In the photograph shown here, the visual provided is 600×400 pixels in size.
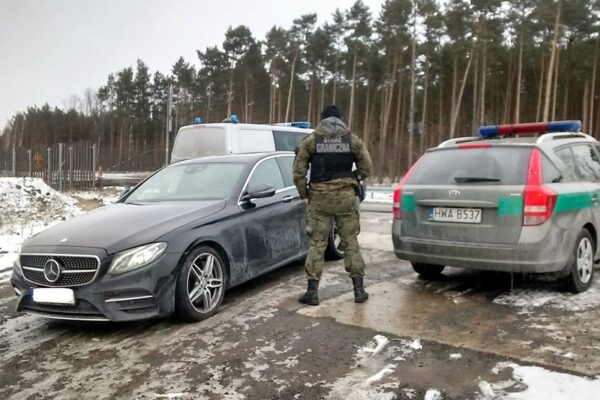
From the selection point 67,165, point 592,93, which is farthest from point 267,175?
point 592,93

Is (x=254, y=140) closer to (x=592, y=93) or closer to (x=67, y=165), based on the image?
(x=67, y=165)

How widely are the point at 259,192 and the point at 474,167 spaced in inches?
84.7

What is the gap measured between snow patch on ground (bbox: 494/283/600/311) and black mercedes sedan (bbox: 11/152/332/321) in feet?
7.76

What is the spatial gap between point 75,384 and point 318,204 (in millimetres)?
2537

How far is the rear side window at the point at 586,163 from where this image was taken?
5297 mm

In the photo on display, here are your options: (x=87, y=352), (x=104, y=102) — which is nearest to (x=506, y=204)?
(x=87, y=352)

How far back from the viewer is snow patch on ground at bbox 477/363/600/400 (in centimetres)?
295

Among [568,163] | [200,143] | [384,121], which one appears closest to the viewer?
[568,163]

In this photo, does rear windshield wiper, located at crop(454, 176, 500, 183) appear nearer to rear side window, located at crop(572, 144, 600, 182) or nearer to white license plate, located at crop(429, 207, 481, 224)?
white license plate, located at crop(429, 207, 481, 224)

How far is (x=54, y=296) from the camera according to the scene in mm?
4160

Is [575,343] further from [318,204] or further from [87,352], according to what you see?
[87,352]

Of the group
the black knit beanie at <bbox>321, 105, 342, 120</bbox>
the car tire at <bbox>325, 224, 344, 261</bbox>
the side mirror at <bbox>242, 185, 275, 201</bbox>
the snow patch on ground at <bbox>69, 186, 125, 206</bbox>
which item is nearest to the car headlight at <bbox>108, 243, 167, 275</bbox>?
the side mirror at <bbox>242, 185, 275, 201</bbox>

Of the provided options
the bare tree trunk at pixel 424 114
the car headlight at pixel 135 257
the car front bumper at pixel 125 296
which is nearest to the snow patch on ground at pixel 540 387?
the car front bumper at pixel 125 296

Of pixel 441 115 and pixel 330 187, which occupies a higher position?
pixel 441 115
